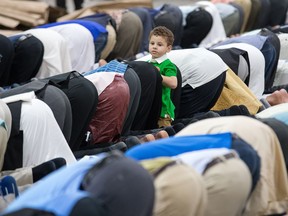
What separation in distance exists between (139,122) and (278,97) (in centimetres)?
85

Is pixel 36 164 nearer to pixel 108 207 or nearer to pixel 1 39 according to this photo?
pixel 108 207

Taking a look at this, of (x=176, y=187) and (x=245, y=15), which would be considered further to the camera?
(x=245, y=15)

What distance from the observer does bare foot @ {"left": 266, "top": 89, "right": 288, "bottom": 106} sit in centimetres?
503

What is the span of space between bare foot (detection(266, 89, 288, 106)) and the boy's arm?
2.10 ft

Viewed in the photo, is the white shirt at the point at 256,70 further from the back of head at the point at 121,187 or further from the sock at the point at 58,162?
the back of head at the point at 121,187

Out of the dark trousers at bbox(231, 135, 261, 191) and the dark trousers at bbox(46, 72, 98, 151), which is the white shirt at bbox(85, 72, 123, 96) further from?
the dark trousers at bbox(231, 135, 261, 191)

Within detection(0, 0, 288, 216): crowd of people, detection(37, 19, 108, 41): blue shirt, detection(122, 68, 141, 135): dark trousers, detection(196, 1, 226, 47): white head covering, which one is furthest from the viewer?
detection(196, 1, 226, 47): white head covering

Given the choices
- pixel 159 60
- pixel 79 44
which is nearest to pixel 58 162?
pixel 159 60

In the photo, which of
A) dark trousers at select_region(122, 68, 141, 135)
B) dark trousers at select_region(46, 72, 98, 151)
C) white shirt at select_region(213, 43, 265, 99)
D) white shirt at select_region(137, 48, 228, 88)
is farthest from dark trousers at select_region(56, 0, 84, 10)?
dark trousers at select_region(46, 72, 98, 151)

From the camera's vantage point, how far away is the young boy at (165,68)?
4.81 metres

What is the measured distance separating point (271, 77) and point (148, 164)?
3517mm

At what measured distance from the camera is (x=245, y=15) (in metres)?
9.16

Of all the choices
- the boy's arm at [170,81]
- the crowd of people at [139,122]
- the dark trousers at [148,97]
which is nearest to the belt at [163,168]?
the crowd of people at [139,122]

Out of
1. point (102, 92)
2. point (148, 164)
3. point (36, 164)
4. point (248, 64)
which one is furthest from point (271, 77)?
point (148, 164)
